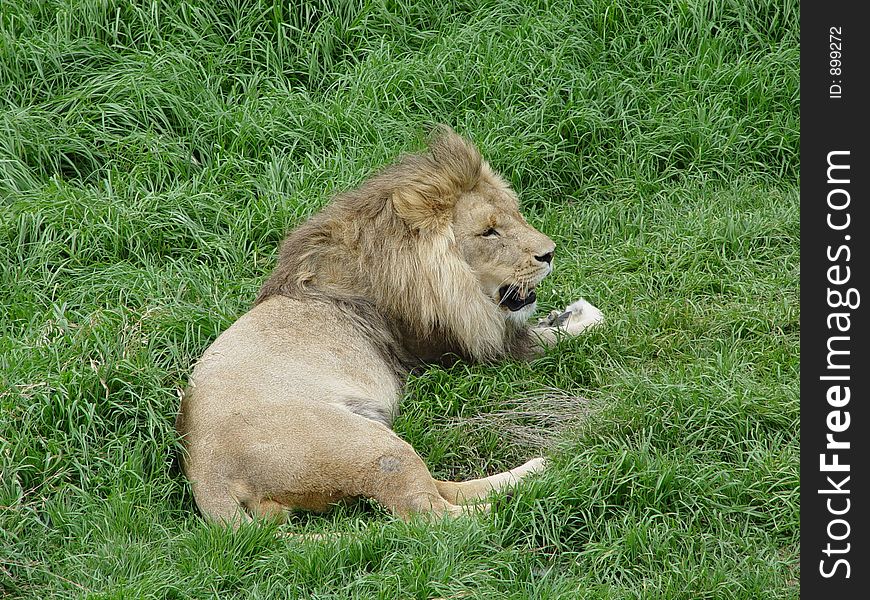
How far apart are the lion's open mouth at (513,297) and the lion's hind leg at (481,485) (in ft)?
3.12

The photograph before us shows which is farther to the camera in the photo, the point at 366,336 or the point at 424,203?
the point at 424,203

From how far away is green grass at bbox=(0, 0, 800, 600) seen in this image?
146 inches

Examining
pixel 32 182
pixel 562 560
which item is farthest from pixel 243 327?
pixel 32 182

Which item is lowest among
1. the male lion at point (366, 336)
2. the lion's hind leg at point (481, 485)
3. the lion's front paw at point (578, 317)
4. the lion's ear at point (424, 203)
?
the lion's hind leg at point (481, 485)

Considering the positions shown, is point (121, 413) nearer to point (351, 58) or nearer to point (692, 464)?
point (692, 464)

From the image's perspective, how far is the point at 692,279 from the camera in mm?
5531

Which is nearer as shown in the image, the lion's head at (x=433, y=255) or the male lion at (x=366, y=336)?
the male lion at (x=366, y=336)

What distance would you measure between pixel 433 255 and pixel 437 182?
0.99ft

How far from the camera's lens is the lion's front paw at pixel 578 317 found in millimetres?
5188

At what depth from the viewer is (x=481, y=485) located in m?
4.09

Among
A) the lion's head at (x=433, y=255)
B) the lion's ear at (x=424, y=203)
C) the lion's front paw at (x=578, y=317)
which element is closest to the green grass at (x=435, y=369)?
the lion's front paw at (x=578, y=317)

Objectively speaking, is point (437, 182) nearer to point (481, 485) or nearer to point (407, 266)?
point (407, 266)

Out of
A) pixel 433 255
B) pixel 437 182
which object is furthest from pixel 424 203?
pixel 433 255

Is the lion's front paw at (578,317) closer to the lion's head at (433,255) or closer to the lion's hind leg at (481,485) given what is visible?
the lion's head at (433,255)
